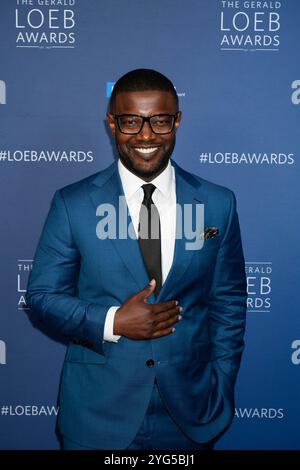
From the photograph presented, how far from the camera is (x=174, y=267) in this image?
208cm

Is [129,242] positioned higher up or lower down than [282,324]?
higher up

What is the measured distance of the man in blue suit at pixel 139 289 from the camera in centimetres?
206

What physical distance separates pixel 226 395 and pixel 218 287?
45cm

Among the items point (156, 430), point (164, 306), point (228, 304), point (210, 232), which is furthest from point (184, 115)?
point (156, 430)

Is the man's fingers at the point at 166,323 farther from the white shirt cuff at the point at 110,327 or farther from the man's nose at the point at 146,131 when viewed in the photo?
the man's nose at the point at 146,131

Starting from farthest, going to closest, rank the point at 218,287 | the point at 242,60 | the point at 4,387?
the point at 4,387, the point at 242,60, the point at 218,287

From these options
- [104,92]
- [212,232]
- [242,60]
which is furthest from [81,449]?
[242,60]

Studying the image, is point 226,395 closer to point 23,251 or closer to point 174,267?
point 174,267

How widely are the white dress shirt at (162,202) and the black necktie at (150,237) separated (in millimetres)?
20

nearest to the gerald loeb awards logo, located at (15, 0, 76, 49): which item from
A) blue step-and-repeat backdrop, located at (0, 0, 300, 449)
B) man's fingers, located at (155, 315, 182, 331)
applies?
blue step-and-repeat backdrop, located at (0, 0, 300, 449)

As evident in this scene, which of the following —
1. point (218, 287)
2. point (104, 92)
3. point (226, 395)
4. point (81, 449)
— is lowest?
point (81, 449)

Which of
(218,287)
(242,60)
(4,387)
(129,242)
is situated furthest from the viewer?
(4,387)

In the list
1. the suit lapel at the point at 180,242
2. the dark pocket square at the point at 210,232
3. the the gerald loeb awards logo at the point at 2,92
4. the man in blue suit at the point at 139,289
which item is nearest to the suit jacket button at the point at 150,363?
the man in blue suit at the point at 139,289

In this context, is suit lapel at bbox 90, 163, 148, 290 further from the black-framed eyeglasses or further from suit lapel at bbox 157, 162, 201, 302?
the black-framed eyeglasses
